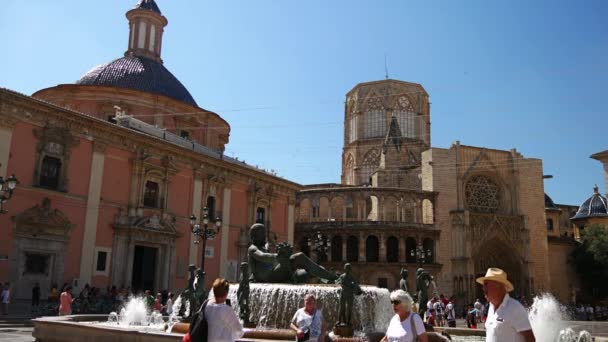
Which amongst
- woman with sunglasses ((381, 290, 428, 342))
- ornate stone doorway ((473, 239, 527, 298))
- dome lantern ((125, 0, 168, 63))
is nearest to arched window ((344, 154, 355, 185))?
ornate stone doorway ((473, 239, 527, 298))

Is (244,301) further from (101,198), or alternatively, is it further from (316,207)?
(316,207)

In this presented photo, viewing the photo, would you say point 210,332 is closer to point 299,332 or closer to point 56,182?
point 299,332

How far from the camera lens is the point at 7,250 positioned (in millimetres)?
18266

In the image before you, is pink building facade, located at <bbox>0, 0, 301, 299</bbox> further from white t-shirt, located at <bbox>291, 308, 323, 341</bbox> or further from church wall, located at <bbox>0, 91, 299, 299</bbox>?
white t-shirt, located at <bbox>291, 308, 323, 341</bbox>

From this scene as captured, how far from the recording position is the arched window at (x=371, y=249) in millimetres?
37938

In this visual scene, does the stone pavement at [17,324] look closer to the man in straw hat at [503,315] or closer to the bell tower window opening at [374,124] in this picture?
the man in straw hat at [503,315]

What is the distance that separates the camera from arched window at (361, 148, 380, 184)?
51.6 meters

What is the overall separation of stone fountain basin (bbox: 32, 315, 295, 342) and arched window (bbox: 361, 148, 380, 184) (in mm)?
42169

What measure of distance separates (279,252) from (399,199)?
2960 cm

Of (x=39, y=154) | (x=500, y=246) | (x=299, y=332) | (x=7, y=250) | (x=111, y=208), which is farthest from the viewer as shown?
(x=500, y=246)

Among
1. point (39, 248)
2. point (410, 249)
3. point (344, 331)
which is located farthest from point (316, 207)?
point (344, 331)

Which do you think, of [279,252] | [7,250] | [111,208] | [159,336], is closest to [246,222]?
[111,208]

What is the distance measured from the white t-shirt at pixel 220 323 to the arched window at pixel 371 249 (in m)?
34.3

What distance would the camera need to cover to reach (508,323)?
349cm
